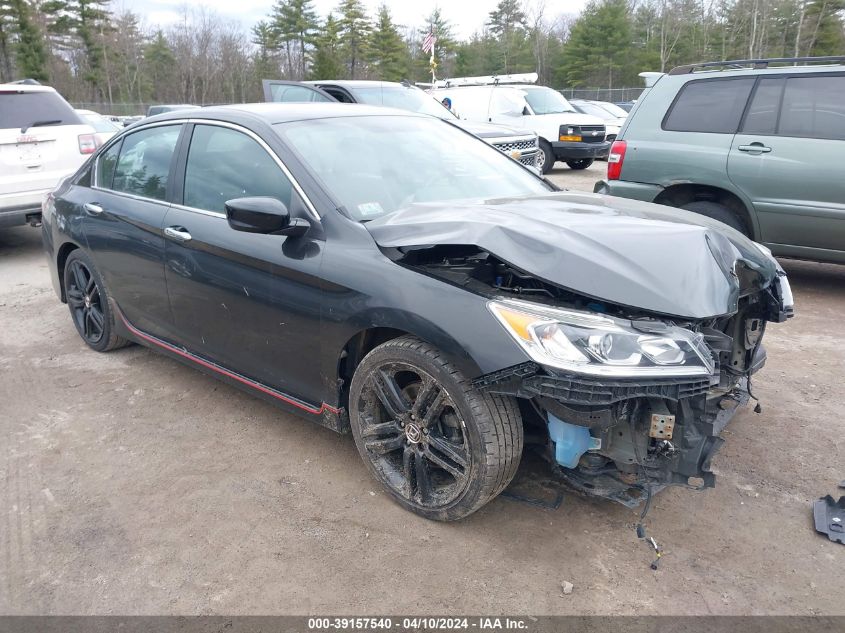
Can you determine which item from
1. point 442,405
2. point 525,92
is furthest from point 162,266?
point 525,92

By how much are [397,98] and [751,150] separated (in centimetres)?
613

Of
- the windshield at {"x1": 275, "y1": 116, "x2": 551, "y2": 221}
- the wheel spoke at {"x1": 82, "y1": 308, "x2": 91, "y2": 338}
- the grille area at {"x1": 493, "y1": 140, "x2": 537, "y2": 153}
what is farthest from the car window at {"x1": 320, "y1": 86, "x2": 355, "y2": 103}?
the windshield at {"x1": 275, "y1": 116, "x2": 551, "y2": 221}

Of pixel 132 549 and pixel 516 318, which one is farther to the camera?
pixel 132 549

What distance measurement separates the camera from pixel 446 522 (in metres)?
2.90

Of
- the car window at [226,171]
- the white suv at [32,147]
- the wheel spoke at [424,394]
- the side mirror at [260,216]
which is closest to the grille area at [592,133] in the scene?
the white suv at [32,147]

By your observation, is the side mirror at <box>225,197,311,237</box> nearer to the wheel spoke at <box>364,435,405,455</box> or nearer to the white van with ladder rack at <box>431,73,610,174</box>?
the wheel spoke at <box>364,435,405,455</box>

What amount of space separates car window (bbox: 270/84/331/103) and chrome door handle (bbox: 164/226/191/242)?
7.43 metres

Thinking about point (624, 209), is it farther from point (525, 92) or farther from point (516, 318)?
point (525, 92)

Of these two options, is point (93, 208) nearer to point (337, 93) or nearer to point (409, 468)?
point (409, 468)

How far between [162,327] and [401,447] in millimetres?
1895

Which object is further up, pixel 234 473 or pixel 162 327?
pixel 162 327

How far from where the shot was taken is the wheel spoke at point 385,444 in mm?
2938

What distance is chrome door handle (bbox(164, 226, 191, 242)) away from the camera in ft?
11.9

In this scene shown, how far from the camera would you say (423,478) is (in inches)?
114
